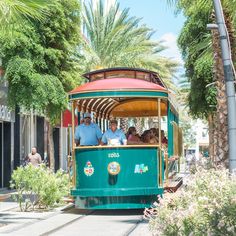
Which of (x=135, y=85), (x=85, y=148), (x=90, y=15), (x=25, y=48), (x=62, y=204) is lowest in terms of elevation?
(x=62, y=204)

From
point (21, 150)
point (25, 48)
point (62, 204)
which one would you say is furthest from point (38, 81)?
point (21, 150)

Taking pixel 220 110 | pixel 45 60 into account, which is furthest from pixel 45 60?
pixel 220 110

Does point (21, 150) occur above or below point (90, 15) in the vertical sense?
below

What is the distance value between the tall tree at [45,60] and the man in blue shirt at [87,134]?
5.49 metres

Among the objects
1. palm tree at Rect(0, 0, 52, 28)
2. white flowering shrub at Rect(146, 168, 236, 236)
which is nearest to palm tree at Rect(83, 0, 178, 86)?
palm tree at Rect(0, 0, 52, 28)

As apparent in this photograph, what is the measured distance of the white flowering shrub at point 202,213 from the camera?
6023 mm

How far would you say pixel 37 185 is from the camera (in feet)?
53.8

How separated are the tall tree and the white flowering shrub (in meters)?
14.0

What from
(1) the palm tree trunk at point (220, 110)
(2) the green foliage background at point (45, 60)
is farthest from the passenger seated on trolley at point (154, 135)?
(2) the green foliage background at point (45, 60)

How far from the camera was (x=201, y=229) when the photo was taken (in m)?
6.12

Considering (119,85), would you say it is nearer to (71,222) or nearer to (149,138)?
(149,138)

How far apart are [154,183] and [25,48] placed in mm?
8348

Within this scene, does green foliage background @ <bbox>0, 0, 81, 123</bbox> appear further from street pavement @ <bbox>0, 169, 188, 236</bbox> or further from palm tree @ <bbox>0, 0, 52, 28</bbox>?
palm tree @ <bbox>0, 0, 52, 28</bbox>

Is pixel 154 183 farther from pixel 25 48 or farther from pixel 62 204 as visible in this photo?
pixel 25 48
